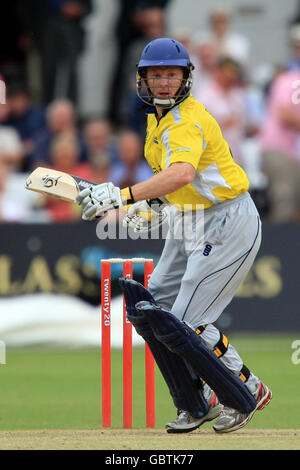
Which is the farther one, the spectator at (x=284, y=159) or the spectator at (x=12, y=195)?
the spectator at (x=284, y=159)

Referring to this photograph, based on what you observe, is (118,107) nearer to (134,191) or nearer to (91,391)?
(91,391)

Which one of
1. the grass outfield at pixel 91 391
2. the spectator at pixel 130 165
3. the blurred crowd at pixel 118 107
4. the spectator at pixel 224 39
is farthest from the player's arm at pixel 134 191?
the spectator at pixel 224 39

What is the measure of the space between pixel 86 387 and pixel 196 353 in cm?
267

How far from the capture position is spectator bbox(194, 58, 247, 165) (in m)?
10.9

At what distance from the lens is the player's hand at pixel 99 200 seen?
5301 millimetres

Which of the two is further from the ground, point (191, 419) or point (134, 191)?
point (134, 191)

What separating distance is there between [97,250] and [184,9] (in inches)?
165

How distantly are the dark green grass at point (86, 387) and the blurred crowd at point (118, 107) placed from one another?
4.59ft

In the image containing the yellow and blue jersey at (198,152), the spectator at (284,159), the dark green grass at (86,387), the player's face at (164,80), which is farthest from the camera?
the spectator at (284,159)

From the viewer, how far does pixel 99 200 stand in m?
5.31

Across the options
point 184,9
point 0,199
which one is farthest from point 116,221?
point 184,9

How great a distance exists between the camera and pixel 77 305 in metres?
10.2

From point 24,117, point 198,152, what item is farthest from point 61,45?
point 198,152

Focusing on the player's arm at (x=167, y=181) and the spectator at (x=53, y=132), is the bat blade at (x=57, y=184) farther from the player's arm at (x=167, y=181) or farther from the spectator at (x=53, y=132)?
the spectator at (x=53, y=132)
